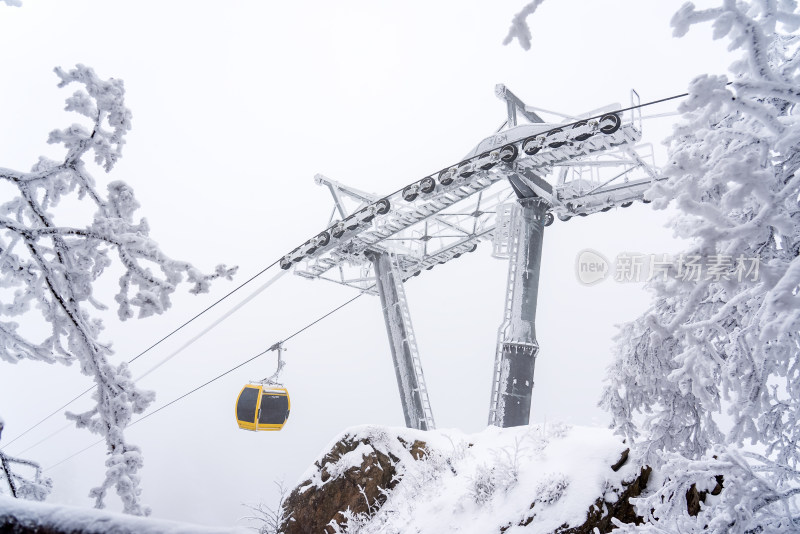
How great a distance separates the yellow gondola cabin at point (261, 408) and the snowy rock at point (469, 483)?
259 centimetres

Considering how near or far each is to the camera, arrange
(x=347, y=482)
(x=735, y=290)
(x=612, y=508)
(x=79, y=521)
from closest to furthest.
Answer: (x=79, y=521), (x=735, y=290), (x=612, y=508), (x=347, y=482)

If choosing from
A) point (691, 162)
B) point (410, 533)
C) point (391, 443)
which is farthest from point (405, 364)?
point (691, 162)

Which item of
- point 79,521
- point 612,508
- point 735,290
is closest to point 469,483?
point 612,508

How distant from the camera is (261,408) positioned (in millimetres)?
12211

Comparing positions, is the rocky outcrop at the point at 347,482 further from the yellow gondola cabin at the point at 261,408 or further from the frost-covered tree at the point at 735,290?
the frost-covered tree at the point at 735,290

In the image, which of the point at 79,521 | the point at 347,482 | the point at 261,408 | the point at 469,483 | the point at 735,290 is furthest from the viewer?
the point at 261,408

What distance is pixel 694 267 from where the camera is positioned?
2.61 metres

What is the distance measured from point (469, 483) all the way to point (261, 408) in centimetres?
724

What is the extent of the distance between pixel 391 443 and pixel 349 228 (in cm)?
566

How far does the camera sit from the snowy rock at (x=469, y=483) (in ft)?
18.1

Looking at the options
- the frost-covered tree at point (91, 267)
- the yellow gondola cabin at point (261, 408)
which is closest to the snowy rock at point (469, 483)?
the yellow gondola cabin at point (261, 408)

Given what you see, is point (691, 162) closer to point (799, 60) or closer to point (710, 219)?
point (710, 219)

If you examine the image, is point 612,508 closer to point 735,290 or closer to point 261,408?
point 735,290

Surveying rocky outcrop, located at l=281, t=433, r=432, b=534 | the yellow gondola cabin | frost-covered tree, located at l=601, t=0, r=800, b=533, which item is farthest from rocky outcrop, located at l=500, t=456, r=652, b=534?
the yellow gondola cabin
